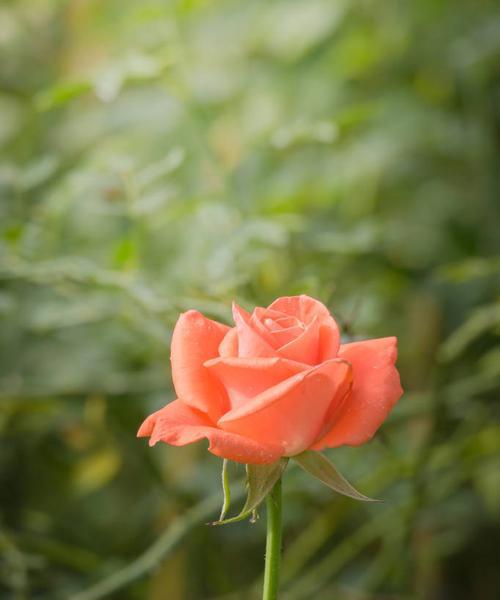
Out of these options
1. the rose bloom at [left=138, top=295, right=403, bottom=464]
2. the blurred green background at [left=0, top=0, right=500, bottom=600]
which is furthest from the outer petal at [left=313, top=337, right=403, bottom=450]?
the blurred green background at [left=0, top=0, right=500, bottom=600]

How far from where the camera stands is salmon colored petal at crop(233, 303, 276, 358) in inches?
12.0

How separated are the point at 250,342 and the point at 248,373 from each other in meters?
0.01

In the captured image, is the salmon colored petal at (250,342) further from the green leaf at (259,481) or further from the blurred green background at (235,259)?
the blurred green background at (235,259)

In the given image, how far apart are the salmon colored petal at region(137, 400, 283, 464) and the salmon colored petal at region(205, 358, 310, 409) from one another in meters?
0.01

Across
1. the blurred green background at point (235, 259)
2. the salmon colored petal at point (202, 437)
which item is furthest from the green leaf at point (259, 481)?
the blurred green background at point (235, 259)

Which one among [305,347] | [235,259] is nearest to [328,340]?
[305,347]

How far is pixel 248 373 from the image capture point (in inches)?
11.8

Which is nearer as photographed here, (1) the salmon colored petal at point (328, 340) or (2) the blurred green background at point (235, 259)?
(1) the salmon colored petal at point (328, 340)

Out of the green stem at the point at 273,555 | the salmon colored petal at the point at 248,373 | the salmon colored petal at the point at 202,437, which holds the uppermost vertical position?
the salmon colored petal at the point at 248,373

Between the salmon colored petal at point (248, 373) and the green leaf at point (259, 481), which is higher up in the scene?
the salmon colored petal at point (248, 373)

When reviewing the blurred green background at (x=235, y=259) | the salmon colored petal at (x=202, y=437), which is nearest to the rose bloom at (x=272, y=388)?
the salmon colored petal at (x=202, y=437)

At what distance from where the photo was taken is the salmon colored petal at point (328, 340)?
312 mm

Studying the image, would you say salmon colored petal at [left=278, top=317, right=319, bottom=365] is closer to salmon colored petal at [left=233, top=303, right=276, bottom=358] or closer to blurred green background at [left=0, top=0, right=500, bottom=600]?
salmon colored petal at [left=233, top=303, right=276, bottom=358]

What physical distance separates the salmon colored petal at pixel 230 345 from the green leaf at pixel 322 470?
43 mm
